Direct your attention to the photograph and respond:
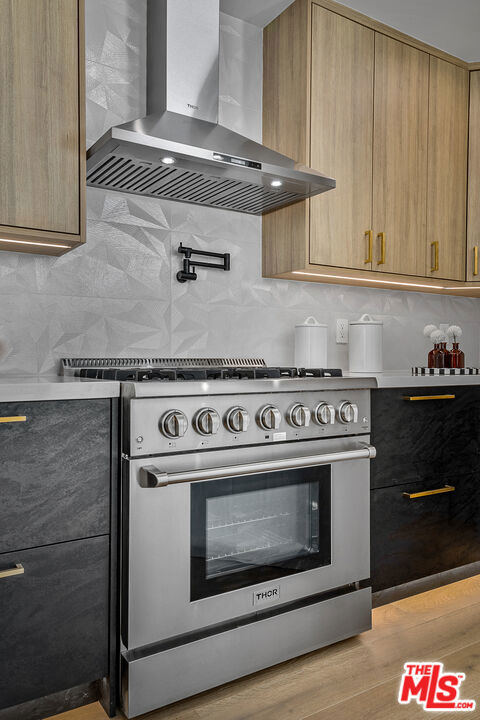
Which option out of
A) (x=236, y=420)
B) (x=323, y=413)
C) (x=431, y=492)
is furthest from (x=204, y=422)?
(x=431, y=492)

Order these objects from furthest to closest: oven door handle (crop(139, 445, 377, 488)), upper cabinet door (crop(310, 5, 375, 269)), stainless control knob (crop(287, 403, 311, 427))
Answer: upper cabinet door (crop(310, 5, 375, 269)) < stainless control knob (crop(287, 403, 311, 427)) < oven door handle (crop(139, 445, 377, 488))

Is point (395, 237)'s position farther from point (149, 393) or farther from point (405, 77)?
point (149, 393)

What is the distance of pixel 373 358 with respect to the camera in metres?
2.46

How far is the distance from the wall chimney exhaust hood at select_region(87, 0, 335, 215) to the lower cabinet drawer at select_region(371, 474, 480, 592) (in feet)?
3.94

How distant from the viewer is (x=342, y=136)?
7.40 feet

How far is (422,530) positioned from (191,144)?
1626 mm

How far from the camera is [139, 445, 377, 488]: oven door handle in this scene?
1355 mm

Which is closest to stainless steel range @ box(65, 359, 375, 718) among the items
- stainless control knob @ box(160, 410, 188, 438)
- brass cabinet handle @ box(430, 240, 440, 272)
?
stainless control knob @ box(160, 410, 188, 438)

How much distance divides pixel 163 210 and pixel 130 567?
4.52 ft

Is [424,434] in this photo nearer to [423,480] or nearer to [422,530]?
[423,480]

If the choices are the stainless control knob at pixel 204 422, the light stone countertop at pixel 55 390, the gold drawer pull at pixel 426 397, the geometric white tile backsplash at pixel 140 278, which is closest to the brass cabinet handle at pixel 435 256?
the geometric white tile backsplash at pixel 140 278

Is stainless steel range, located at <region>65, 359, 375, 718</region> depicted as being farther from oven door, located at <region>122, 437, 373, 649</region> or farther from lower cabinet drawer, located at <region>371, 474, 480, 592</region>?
lower cabinet drawer, located at <region>371, 474, 480, 592</region>

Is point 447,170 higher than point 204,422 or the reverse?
higher

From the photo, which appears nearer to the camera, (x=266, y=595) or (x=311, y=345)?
(x=266, y=595)
